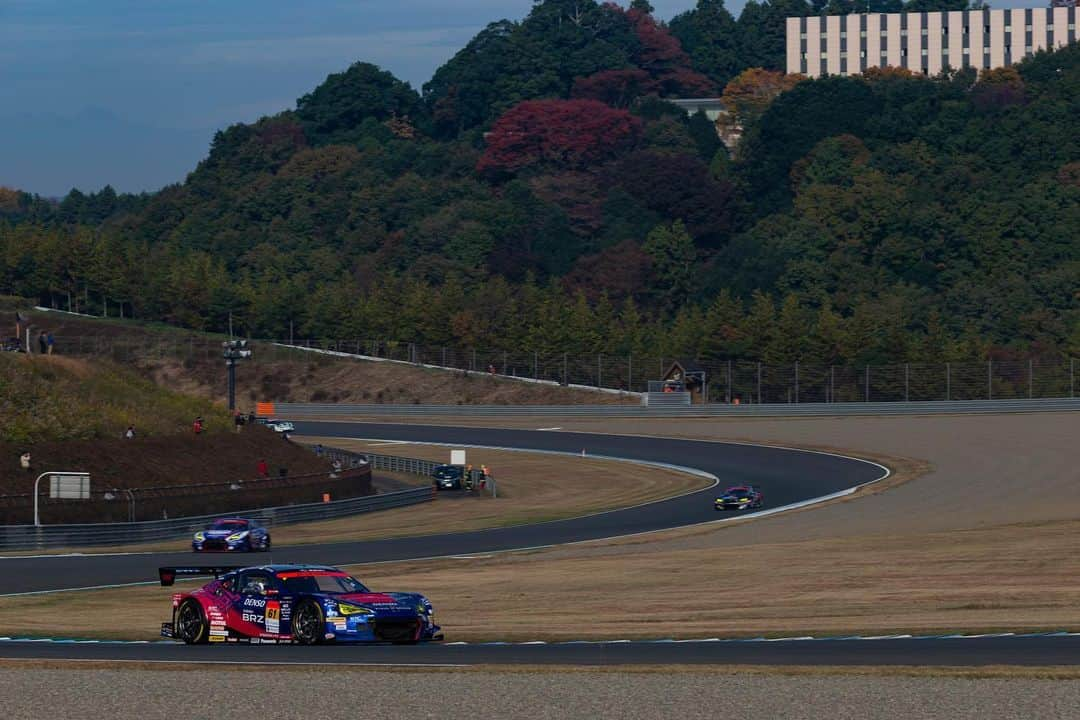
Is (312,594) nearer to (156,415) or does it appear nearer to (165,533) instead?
(165,533)

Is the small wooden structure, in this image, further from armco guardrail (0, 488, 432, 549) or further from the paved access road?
armco guardrail (0, 488, 432, 549)

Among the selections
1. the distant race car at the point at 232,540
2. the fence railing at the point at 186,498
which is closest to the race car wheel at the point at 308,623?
the distant race car at the point at 232,540

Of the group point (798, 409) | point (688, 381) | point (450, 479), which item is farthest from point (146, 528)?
point (688, 381)

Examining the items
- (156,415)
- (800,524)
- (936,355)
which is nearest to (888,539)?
(800,524)

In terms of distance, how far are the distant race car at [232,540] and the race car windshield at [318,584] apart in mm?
23755

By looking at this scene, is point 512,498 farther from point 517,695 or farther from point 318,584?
point 517,695

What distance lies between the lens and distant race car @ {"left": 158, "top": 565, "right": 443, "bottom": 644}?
23922 millimetres

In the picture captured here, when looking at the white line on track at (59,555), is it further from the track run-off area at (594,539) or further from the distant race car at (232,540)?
the distant race car at (232,540)

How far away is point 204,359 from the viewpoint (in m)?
136

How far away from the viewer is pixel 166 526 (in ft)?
170

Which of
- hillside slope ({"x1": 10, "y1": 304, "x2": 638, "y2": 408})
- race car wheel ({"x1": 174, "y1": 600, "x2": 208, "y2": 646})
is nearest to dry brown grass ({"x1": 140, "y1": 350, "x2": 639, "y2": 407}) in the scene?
hillside slope ({"x1": 10, "y1": 304, "x2": 638, "y2": 408})

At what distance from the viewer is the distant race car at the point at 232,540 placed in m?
47.9

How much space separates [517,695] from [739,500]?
1646 inches

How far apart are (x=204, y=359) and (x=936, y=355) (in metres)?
62.5
